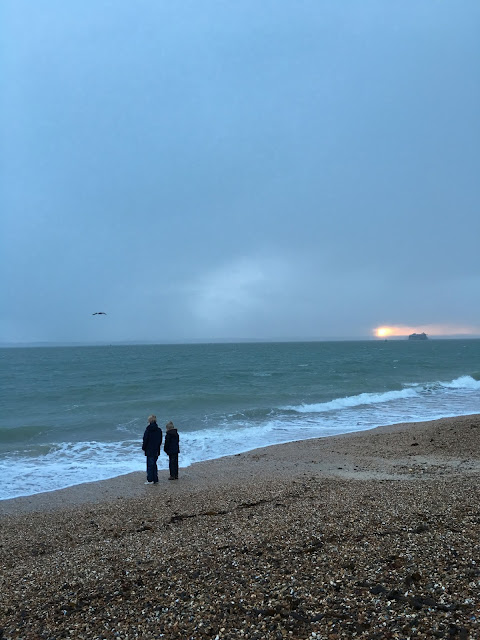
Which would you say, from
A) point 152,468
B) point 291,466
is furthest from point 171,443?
point 291,466

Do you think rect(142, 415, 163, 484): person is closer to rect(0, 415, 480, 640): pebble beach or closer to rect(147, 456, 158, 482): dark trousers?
rect(147, 456, 158, 482): dark trousers

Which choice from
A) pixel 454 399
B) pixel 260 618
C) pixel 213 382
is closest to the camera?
pixel 260 618

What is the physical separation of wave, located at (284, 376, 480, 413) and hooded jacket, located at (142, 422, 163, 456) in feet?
47.1

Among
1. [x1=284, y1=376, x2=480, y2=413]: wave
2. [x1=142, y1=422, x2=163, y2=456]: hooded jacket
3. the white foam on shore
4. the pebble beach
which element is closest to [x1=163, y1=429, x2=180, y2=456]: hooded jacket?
[x1=142, y1=422, x2=163, y2=456]: hooded jacket

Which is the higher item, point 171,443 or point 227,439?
point 171,443

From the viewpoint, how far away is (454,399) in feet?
94.4

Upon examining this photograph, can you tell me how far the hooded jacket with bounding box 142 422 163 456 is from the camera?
11414 mm

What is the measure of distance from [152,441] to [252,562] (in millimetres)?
6989

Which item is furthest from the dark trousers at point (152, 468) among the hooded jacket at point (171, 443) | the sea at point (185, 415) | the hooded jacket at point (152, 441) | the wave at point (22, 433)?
the wave at point (22, 433)

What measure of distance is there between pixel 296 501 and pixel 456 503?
2.85 meters

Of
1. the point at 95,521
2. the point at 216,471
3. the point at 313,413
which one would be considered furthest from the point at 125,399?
the point at 95,521

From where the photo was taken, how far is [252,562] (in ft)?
Answer: 16.5

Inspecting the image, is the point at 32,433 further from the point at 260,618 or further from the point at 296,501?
the point at 260,618

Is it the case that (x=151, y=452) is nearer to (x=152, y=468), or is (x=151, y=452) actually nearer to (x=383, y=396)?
(x=152, y=468)
